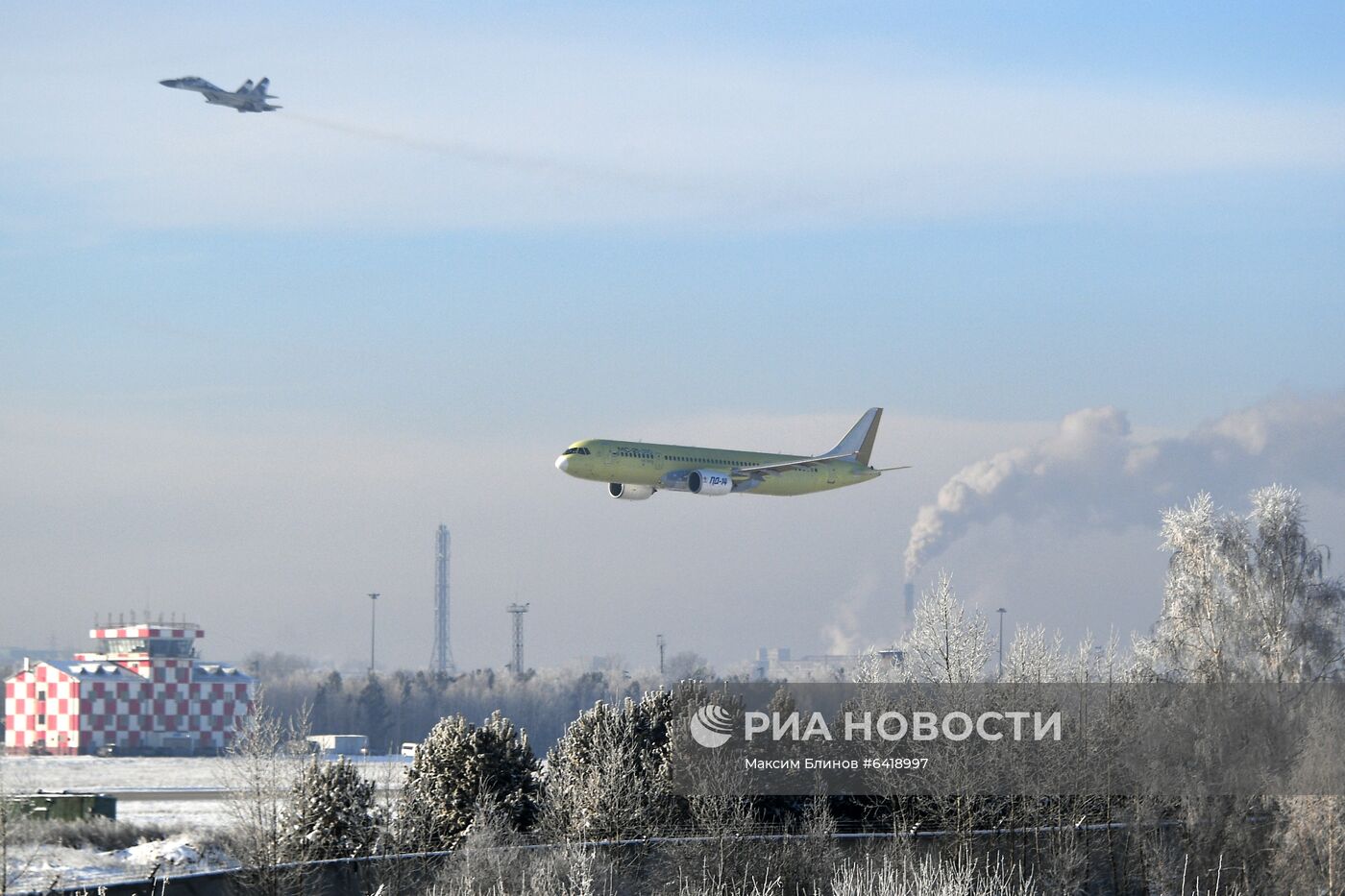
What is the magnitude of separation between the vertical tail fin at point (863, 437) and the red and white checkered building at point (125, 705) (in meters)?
78.2

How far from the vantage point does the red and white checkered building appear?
Answer: 156500 mm

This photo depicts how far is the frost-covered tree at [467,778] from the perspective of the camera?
2140 inches

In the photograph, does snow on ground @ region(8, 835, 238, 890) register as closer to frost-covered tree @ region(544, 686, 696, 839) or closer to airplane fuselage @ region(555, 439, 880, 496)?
frost-covered tree @ region(544, 686, 696, 839)

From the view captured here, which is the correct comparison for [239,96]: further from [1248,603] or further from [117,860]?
[1248,603]

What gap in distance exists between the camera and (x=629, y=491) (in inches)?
3100

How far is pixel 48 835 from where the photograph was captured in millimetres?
64125

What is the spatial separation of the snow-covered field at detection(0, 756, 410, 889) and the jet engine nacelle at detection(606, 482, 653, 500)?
15774 millimetres

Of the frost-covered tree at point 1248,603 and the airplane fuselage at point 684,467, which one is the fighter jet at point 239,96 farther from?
the frost-covered tree at point 1248,603

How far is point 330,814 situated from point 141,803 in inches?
1656

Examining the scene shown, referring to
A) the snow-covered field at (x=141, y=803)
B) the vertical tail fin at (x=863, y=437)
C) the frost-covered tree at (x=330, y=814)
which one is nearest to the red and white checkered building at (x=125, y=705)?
the snow-covered field at (x=141, y=803)

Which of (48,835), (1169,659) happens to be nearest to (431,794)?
(48,835)

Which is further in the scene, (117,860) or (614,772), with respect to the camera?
(117,860)

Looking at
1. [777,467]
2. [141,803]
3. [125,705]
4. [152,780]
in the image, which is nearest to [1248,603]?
[777,467]

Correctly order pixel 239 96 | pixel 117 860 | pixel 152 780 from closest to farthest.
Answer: pixel 117 860
pixel 239 96
pixel 152 780
